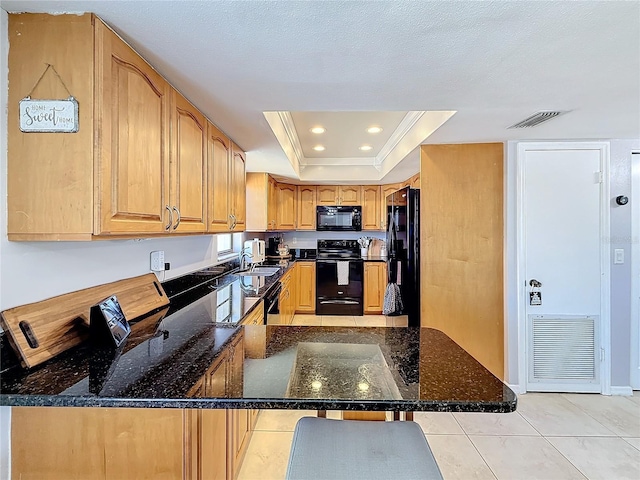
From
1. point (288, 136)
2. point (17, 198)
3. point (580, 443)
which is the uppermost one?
point (288, 136)

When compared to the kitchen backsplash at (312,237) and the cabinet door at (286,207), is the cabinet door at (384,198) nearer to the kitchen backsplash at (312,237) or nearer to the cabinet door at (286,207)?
the kitchen backsplash at (312,237)

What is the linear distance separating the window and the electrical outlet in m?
1.44

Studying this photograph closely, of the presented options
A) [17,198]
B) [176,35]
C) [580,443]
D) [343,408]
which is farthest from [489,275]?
[17,198]

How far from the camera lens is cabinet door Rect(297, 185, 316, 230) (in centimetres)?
530

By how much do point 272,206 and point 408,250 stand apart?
92.9 inches

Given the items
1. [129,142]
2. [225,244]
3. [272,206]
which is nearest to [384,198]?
[272,206]

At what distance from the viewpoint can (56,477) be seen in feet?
3.35

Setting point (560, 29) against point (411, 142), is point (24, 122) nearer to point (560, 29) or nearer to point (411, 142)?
point (560, 29)

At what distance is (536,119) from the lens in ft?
7.07

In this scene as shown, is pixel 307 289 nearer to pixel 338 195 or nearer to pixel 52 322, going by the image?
pixel 338 195

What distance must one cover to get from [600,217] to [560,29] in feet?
7.12

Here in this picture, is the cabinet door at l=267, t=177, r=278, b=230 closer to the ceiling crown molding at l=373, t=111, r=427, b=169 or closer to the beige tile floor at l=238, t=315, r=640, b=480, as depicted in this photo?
the ceiling crown molding at l=373, t=111, r=427, b=169

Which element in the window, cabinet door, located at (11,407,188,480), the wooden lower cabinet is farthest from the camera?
the window

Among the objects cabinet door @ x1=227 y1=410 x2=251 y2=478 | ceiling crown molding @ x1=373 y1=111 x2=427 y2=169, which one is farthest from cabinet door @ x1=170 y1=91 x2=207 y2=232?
ceiling crown molding @ x1=373 y1=111 x2=427 y2=169
